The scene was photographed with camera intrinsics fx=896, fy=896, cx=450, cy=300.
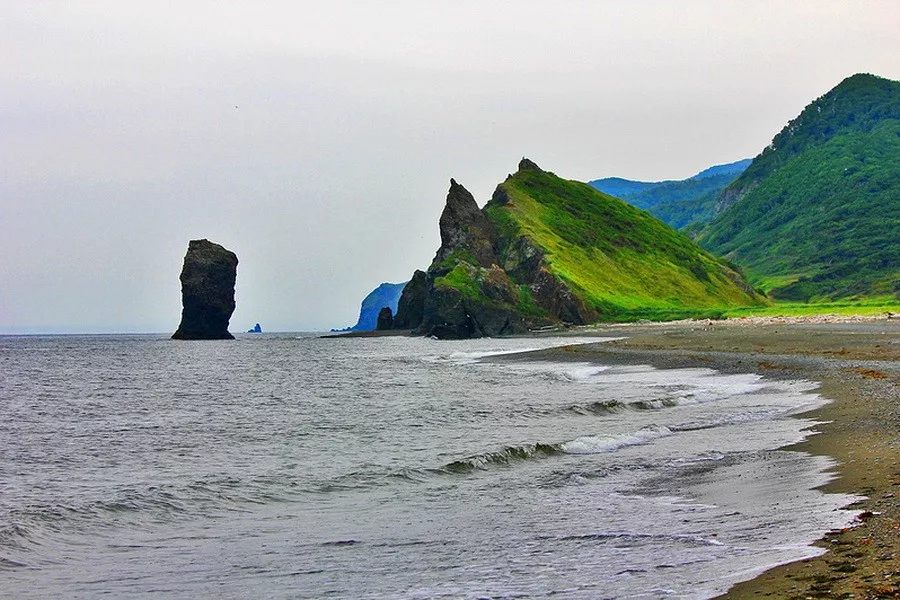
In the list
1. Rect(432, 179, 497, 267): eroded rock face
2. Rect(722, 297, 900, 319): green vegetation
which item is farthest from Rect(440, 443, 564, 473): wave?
Rect(432, 179, 497, 267): eroded rock face

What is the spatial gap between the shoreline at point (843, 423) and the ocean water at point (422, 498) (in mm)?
585

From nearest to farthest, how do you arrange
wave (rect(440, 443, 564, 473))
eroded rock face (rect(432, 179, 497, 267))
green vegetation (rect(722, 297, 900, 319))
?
wave (rect(440, 443, 564, 473)) < green vegetation (rect(722, 297, 900, 319)) < eroded rock face (rect(432, 179, 497, 267))

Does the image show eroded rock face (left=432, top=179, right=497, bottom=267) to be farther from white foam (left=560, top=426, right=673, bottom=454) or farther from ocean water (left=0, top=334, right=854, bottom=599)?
white foam (left=560, top=426, right=673, bottom=454)

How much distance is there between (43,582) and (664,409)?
28.6 m

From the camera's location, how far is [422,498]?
69.5 feet

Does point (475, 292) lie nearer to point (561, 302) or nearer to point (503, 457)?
point (561, 302)

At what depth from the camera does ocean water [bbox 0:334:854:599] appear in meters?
13.9

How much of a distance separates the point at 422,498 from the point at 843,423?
14.3 m

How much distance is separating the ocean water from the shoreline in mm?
585

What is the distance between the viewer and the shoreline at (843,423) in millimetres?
11117

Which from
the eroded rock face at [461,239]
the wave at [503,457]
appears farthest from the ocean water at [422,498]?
the eroded rock face at [461,239]

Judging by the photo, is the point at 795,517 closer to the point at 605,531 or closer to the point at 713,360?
the point at 605,531

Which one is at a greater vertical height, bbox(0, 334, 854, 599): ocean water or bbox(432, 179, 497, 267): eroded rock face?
bbox(432, 179, 497, 267): eroded rock face

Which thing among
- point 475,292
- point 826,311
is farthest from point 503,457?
point 475,292
